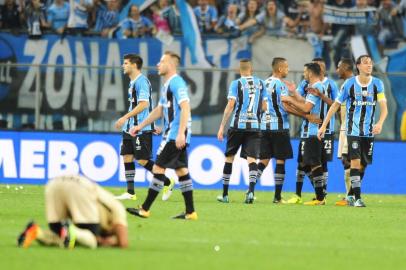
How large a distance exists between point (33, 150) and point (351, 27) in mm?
7934

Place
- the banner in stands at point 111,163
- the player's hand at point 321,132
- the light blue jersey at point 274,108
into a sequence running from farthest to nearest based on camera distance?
the banner in stands at point 111,163 → the light blue jersey at point 274,108 → the player's hand at point 321,132

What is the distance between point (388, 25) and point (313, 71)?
8225mm

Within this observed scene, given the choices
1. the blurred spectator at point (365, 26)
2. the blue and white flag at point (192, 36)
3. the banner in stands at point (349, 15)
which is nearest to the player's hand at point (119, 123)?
the blue and white flag at point (192, 36)

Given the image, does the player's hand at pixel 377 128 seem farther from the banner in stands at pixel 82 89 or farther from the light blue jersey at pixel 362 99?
the banner in stands at pixel 82 89

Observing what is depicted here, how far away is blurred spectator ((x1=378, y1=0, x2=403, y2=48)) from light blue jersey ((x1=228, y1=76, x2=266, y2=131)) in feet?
27.5

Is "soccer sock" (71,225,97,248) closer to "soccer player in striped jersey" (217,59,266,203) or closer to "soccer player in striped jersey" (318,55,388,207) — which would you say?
"soccer player in striped jersey" (318,55,388,207)

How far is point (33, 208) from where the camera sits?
53.4 ft

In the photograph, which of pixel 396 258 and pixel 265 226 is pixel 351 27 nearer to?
pixel 265 226

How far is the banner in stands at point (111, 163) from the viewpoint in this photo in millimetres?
23734

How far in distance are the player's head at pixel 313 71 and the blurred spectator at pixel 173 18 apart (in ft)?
27.1

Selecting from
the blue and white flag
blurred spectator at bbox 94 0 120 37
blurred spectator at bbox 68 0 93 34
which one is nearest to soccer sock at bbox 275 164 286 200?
the blue and white flag

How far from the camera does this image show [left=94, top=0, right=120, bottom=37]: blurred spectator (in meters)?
27.1

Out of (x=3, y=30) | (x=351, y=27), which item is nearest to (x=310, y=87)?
(x=351, y=27)

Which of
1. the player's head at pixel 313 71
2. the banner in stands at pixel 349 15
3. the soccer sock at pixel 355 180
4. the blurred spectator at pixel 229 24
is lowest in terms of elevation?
the soccer sock at pixel 355 180
